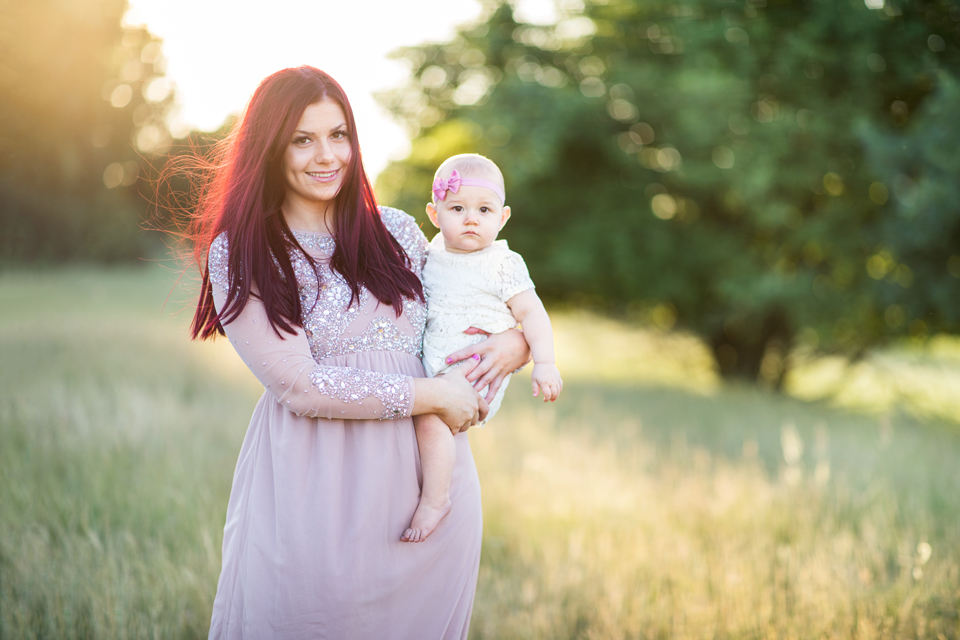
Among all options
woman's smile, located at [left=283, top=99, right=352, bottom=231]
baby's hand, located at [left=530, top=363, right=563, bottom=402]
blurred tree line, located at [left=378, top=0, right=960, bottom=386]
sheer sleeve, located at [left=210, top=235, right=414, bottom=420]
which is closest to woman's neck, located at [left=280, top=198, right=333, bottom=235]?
woman's smile, located at [left=283, top=99, right=352, bottom=231]

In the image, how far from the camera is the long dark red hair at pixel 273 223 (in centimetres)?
181

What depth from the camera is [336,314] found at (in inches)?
75.8

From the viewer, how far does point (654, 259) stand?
895 cm

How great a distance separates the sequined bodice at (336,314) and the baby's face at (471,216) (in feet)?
0.92

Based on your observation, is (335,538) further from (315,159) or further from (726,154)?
(726,154)

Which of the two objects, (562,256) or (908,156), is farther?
(562,256)

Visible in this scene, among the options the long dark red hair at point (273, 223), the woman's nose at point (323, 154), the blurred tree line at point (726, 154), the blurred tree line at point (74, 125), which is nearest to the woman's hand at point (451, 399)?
the long dark red hair at point (273, 223)

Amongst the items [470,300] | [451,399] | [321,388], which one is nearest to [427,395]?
[451,399]

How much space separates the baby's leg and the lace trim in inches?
5.4

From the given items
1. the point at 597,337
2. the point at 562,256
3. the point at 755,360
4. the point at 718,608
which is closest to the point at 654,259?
the point at 562,256

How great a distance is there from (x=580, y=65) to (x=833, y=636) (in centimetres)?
862

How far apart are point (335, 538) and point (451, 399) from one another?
1.72 ft

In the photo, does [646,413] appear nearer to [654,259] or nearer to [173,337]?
[654,259]

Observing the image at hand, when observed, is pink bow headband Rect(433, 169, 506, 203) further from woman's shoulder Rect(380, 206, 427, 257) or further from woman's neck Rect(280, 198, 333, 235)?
woman's neck Rect(280, 198, 333, 235)
